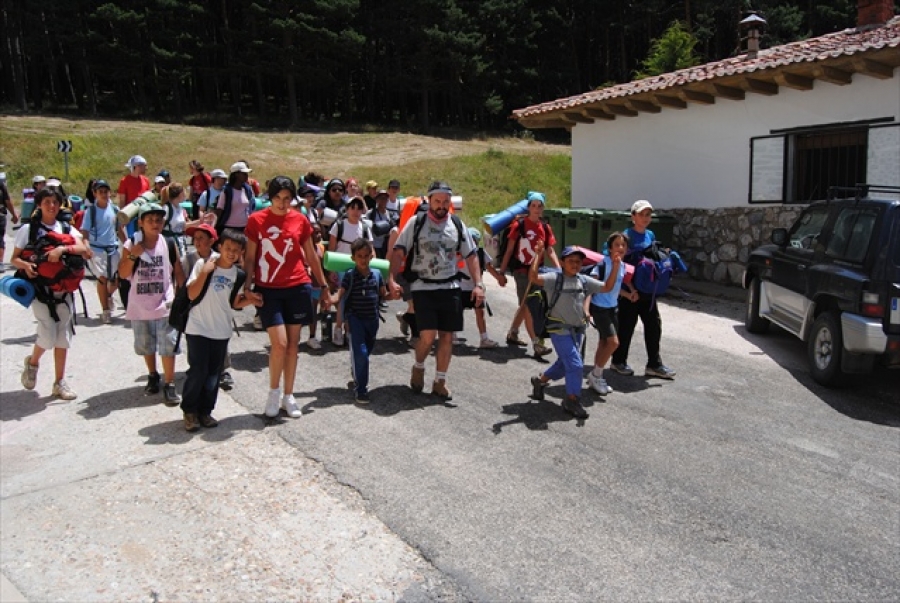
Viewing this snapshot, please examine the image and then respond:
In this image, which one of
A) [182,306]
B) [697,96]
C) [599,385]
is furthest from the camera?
[697,96]

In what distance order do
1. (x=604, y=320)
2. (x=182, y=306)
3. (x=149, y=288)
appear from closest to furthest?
(x=182, y=306), (x=149, y=288), (x=604, y=320)

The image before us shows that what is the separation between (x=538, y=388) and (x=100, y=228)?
622cm

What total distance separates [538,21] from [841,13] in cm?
2009

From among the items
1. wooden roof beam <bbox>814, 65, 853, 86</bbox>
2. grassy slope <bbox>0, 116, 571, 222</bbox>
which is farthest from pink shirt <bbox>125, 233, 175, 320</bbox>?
grassy slope <bbox>0, 116, 571, 222</bbox>

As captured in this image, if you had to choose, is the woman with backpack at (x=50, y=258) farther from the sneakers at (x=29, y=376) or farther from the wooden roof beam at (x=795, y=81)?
the wooden roof beam at (x=795, y=81)

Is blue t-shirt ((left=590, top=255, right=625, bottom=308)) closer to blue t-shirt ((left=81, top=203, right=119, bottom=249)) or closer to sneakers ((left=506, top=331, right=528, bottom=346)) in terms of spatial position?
sneakers ((left=506, top=331, right=528, bottom=346))

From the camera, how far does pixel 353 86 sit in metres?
60.2

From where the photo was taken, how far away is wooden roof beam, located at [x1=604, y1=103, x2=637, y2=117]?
14.8 metres

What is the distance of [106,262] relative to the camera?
9516 mm

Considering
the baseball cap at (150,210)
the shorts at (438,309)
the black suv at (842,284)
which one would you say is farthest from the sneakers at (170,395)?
the black suv at (842,284)

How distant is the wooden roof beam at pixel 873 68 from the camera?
999 cm

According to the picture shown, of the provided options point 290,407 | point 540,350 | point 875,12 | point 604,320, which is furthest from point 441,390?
point 875,12

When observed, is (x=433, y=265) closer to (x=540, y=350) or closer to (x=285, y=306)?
(x=285, y=306)

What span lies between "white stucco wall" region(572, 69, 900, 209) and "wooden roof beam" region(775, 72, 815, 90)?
5.7 inches
